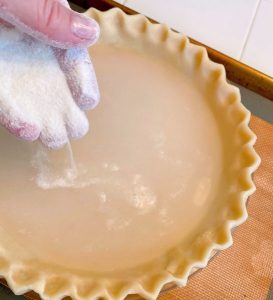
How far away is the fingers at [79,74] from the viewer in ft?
1.98

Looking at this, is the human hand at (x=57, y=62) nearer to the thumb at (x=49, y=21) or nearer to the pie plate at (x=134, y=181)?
the thumb at (x=49, y=21)

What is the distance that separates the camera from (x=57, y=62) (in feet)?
2.06

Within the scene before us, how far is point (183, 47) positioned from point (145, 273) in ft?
1.51

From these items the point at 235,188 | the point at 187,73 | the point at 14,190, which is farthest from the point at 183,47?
the point at 14,190

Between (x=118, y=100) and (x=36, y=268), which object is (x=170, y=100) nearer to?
(x=118, y=100)

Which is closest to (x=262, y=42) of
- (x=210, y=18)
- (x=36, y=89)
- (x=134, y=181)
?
(x=210, y=18)

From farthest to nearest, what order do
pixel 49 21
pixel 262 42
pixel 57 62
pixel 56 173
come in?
1. pixel 262 42
2. pixel 56 173
3. pixel 57 62
4. pixel 49 21

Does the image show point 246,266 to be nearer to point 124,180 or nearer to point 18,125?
point 124,180

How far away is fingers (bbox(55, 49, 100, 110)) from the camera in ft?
1.98

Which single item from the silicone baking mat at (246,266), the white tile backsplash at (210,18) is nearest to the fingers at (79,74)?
the silicone baking mat at (246,266)

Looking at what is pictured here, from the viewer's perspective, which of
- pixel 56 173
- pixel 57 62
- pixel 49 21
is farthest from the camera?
pixel 56 173

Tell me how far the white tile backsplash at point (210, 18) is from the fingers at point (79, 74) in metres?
0.54

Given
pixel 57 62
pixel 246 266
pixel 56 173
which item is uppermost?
pixel 57 62

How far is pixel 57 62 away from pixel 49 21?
0.11 m
